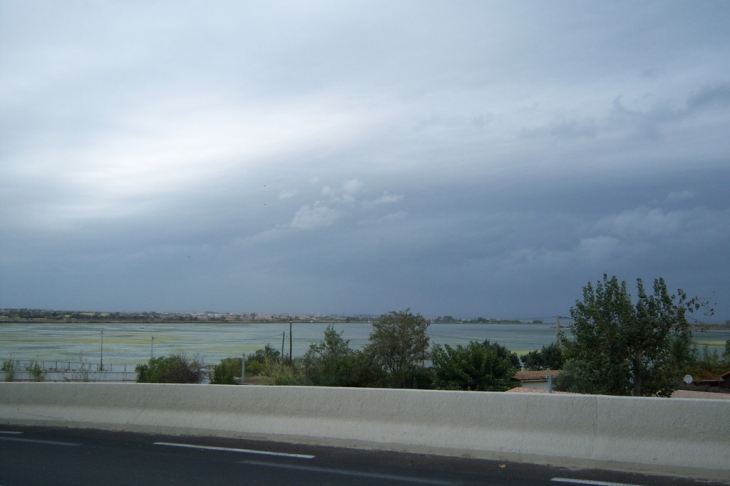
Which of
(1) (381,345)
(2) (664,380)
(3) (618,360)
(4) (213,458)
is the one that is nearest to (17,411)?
(4) (213,458)

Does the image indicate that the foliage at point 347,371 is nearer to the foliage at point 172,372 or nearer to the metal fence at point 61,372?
the metal fence at point 61,372

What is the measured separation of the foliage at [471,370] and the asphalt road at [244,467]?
54.4 ft

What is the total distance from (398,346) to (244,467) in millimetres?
22756

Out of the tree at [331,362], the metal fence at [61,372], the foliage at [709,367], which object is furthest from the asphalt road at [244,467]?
the foliage at [709,367]

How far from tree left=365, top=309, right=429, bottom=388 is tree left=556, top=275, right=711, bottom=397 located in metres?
14.0

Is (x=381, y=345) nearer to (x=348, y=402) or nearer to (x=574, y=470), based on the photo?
(x=348, y=402)

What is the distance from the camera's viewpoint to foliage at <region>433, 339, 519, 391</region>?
25734mm

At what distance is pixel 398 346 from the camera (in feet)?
102

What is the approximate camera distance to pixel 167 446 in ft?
33.8

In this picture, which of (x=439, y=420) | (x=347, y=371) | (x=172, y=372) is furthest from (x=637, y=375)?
(x=172, y=372)

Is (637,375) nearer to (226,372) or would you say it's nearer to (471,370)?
(471,370)

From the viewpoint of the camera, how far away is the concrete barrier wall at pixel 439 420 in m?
8.07

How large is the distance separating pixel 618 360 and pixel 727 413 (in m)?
9.26

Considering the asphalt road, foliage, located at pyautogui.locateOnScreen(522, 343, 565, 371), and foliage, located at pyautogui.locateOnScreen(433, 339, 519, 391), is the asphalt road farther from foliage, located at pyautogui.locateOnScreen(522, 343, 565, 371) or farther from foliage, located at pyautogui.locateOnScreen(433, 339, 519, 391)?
foliage, located at pyautogui.locateOnScreen(522, 343, 565, 371)
